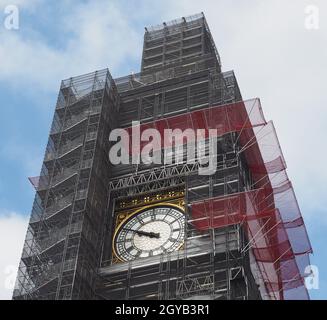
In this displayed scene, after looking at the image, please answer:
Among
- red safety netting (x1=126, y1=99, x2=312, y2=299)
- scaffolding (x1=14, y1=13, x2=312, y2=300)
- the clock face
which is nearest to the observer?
scaffolding (x1=14, y1=13, x2=312, y2=300)

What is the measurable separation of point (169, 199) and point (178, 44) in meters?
19.7

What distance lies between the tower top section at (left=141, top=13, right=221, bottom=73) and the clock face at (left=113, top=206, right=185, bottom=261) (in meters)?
15.6

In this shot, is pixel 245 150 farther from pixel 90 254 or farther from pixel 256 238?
pixel 90 254

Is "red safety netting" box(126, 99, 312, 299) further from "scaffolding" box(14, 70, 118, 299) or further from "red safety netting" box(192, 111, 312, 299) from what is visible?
"scaffolding" box(14, 70, 118, 299)

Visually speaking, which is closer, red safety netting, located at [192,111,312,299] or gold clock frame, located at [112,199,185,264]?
red safety netting, located at [192,111,312,299]

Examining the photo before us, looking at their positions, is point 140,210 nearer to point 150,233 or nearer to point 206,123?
point 150,233

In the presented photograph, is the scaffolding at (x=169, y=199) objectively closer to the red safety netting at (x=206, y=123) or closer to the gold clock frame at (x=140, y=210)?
the red safety netting at (x=206, y=123)

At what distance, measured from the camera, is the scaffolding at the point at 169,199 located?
48.0 m

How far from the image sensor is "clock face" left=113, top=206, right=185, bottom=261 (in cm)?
5081

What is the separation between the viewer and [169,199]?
5356cm

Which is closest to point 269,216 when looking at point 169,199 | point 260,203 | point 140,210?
point 260,203

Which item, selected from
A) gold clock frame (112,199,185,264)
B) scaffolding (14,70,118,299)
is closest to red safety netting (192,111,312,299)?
gold clock frame (112,199,185,264)

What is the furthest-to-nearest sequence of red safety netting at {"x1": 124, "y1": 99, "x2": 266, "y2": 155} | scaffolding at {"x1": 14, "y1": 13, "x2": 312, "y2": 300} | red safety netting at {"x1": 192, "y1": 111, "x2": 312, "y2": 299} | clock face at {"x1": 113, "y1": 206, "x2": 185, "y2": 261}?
red safety netting at {"x1": 124, "y1": 99, "x2": 266, "y2": 155} < clock face at {"x1": 113, "y1": 206, "x2": 185, "y2": 261} < red safety netting at {"x1": 192, "y1": 111, "x2": 312, "y2": 299} < scaffolding at {"x1": 14, "y1": 13, "x2": 312, "y2": 300}

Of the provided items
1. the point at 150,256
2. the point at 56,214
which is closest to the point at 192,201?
the point at 150,256
